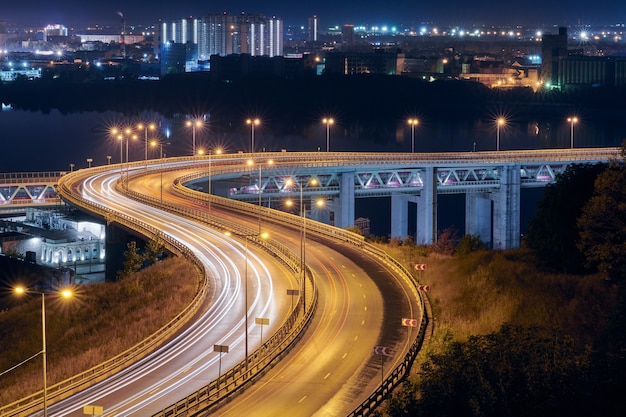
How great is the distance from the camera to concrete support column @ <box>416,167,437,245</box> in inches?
2255

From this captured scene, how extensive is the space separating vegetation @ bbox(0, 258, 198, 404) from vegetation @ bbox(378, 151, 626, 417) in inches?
282

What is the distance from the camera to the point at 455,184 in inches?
2341

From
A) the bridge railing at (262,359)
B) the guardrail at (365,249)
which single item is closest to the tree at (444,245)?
the guardrail at (365,249)

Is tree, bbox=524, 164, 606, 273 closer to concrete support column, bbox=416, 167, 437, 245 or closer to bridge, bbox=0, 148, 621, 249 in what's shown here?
bridge, bbox=0, 148, 621, 249

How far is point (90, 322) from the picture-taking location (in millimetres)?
30172

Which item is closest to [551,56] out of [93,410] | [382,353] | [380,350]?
[380,350]

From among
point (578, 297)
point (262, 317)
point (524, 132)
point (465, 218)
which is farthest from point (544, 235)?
point (524, 132)

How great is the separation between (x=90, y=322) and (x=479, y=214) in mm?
35050

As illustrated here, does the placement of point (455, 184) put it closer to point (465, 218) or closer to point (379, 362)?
point (465, 218)

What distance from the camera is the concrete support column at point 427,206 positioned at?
188 feet

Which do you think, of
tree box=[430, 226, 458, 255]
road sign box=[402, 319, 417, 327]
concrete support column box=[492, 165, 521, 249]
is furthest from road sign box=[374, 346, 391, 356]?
concrete support column box=[492, 165, 521, 249]

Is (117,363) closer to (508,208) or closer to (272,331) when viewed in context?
(272,331)

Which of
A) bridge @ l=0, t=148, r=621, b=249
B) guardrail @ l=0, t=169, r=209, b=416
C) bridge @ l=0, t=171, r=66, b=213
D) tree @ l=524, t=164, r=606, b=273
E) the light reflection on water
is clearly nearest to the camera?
guardrail @ l=0, t=169, r=209, b=416

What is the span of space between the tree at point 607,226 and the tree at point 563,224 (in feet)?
3.17
